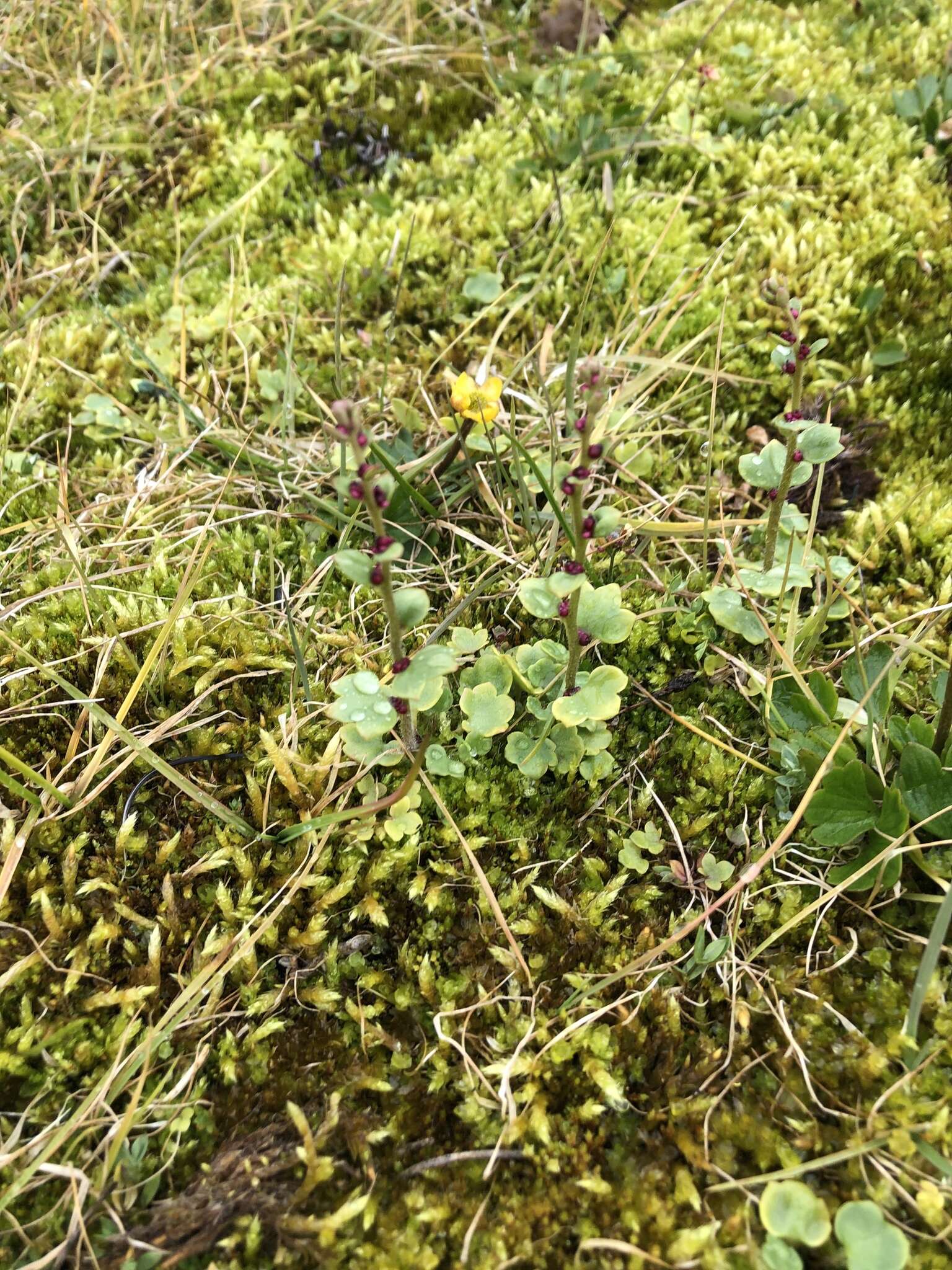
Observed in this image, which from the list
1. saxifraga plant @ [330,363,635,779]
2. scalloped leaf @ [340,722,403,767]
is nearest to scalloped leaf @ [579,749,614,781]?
saxifraga plant @ [330,363,635,779]

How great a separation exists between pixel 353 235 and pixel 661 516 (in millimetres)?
1414

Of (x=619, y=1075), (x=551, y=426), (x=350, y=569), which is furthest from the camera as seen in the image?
(x=551, y=426)

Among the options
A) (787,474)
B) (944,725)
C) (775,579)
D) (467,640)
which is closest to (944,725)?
(944,725)

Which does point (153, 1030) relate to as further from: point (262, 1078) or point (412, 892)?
point (412, 892)

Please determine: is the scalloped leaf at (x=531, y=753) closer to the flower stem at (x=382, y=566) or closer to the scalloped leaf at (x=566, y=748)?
the scalloped leaf at (x=566, y=748)

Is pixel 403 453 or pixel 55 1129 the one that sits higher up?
pixel 403 453

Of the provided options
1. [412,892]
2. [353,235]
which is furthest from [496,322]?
[412,892]

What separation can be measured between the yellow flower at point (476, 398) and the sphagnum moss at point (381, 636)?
1.51ft

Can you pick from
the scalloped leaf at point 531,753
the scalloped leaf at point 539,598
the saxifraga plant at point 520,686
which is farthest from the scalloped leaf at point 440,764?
the scalloped leaf at point 539,598

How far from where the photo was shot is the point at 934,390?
2.19 metres

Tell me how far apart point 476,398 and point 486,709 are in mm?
692

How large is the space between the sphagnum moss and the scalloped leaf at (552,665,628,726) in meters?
0.20

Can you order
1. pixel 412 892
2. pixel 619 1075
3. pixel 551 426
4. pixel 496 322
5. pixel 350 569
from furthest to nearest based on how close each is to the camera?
pixel 496 322 → pixel 551 426 → pixel 412 892 → pixel 619 1075 → pixel 350 569

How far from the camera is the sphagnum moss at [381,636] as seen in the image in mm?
1271
